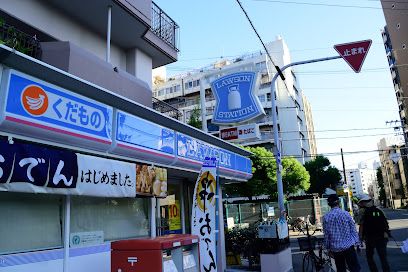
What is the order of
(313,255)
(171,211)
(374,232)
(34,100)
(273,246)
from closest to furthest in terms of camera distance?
(34,100) → (374,232) → (313,255) → (273,246) → (171,211)

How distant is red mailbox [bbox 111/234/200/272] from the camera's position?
497cm

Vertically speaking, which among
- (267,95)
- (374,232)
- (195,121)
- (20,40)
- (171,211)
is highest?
(267,95)

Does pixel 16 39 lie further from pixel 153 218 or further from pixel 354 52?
pixel 354 52

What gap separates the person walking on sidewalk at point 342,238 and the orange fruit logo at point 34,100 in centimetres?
568

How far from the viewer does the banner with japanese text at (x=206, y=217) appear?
252 inches

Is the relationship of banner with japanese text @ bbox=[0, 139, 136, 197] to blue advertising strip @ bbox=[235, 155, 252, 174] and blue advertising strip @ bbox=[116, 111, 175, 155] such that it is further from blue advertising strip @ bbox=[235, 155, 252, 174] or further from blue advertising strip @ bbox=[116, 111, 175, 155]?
blue advertising strip @ bbox=[235, 155, 252, 174]

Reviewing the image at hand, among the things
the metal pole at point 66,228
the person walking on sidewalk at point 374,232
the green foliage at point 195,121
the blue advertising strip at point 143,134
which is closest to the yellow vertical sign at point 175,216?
the blue advertising strip at point 143,134

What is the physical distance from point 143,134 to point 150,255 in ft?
11.0

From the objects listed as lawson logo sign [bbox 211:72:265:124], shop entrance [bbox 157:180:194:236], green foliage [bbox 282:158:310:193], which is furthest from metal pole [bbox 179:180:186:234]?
green foliage [bbox 282:158:310:193]

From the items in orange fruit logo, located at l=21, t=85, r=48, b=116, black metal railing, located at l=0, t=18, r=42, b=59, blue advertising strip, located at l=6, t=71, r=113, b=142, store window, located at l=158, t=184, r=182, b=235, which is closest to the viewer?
blue advertising strip, located at l=6, t=71, r=113, b=142

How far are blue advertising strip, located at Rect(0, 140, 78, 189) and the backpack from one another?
6783 millimetres

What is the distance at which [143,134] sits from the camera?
7852 millimetres

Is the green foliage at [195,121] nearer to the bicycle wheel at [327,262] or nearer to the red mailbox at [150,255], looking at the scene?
the bicycle wheel at [327,262]

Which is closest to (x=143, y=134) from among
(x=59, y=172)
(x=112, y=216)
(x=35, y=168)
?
(x=112, y=216)
